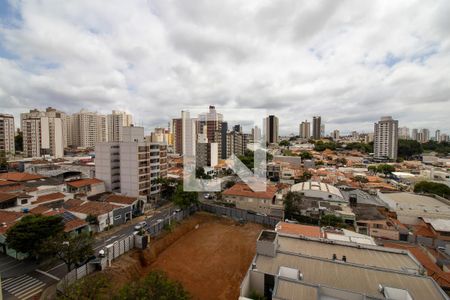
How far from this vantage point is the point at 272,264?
9.20 m

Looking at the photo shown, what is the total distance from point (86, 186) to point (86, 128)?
50728 millimetres

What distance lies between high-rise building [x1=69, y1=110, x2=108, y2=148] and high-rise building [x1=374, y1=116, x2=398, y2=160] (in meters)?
71.9

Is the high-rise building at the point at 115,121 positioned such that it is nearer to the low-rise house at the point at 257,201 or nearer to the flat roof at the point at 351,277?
the low-rise house at the point at 257,201

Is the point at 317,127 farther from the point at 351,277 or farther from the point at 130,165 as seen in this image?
the point at 351,277

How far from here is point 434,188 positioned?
80.4ft

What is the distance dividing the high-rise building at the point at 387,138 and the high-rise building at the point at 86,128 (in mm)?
71869

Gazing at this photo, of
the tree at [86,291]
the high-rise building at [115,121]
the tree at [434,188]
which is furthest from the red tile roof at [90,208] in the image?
the high-rise building at [115,121]

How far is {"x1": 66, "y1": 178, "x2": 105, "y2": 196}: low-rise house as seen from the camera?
19.4 metres

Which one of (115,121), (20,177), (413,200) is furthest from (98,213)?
(115,121)

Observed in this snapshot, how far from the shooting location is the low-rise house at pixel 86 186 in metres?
19.4

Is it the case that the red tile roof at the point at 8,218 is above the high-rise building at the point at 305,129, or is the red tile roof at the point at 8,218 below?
below

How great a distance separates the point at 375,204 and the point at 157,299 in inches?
819

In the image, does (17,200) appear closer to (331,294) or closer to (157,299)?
(157,299)

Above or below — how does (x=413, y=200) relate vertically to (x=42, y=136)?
below
